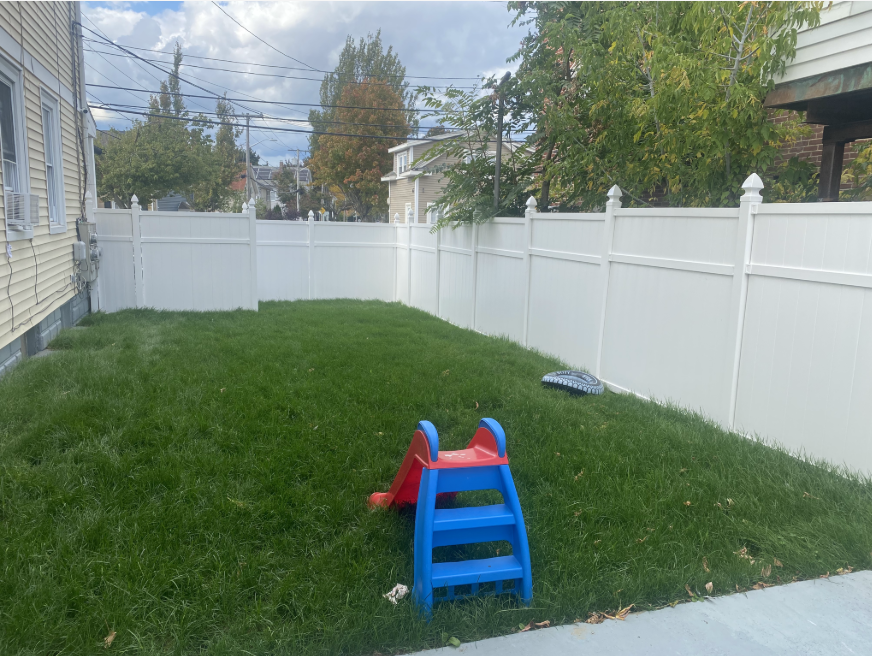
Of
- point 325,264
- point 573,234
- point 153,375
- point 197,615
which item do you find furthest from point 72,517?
point 325,264

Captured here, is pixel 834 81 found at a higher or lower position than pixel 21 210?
higher

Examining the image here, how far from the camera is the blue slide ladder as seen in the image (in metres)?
2.85

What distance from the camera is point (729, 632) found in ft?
9.17

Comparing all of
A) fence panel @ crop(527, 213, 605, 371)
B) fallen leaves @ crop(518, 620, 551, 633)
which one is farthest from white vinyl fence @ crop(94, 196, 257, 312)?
fallen leaves @ crop(518, 620, 551, 633)

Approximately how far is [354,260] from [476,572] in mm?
11797

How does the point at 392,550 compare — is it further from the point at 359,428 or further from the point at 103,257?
the point at 103,257

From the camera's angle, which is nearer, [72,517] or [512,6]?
[72,517]

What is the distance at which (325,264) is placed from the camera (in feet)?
45.9

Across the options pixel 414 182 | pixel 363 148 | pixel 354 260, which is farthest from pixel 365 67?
pixel 354 260

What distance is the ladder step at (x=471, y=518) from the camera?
2.89m

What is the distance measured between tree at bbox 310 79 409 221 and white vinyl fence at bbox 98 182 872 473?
29522 mm

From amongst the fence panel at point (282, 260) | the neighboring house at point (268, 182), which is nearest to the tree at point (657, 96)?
the fence panel at point (282, 260)

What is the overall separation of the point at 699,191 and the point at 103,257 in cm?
896

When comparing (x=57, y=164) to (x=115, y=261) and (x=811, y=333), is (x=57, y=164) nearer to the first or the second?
(x=115, y=261)
